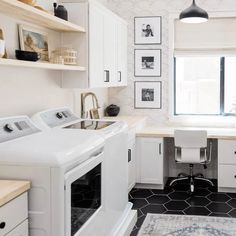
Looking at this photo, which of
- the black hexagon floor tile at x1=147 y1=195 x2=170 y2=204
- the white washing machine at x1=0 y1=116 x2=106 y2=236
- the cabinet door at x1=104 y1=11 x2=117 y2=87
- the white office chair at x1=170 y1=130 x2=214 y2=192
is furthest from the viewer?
the white office chair at x1=170 y1=130 x2=214 y2=192

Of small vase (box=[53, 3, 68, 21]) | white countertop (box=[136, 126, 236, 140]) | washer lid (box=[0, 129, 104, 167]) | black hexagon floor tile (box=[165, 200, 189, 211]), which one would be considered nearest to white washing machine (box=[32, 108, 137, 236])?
washer lid (box=[0, 129, 104, 167])

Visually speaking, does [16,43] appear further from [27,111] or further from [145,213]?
[145,213]

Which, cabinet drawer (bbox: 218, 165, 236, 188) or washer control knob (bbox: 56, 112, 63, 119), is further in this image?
cabinet drawer (bbox: 218, 165, 236, 188)

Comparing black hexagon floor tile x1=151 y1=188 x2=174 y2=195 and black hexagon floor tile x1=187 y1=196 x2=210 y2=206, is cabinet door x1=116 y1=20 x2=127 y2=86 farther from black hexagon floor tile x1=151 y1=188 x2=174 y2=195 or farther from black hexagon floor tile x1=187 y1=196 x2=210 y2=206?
black hexagon floor tile x1=187 y1=196 x2=210 y2=206

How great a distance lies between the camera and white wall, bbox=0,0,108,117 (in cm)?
288

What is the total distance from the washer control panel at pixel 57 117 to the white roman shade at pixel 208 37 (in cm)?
242

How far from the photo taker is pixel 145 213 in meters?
4.24

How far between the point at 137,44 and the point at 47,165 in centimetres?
385

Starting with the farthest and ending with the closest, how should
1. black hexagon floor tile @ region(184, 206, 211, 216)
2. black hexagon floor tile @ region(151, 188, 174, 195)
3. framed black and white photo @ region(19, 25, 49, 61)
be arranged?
1. black hexagon floor tile @ region(151, 188, 174, 195)
2. black hexagon floor tile @ region(184, 206, 211, 216)
3. framed black and white photo @ region(19, 25, 49, 61)

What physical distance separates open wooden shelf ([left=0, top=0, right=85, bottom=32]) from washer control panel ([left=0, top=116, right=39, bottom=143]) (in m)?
0.73

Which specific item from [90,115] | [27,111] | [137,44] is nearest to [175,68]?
[137,44]

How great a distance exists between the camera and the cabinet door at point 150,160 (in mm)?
5043

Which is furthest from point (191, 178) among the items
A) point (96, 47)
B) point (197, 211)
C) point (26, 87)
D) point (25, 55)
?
point (25, 55)

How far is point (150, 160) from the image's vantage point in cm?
507
